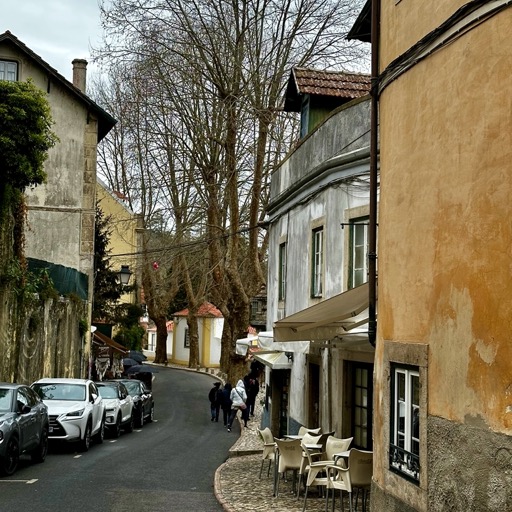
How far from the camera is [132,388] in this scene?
28562 mm

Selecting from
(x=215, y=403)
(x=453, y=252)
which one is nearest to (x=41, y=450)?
(x=453, y=252)

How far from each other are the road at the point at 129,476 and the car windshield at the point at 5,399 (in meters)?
1.18

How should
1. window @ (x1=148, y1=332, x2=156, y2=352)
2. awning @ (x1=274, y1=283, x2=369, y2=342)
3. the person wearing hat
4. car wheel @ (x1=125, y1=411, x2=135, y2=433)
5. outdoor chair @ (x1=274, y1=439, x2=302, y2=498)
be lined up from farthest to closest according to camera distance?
1. window @ (x1=148, y1=332, x2=156, y2=352)
2. the person wearing hat
3. car wheel @ (x1=125, y1=411, x2=135, y2=433)
4. outdoor chair @ (x1=274, y1=439, x2=302, y2=498)
5. awning @ (x1=274, y1=283, x2=369, y2=342)

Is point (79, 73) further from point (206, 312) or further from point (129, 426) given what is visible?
point (206, 312)

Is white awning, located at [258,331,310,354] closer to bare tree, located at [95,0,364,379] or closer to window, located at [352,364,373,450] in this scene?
window, located at [352,364,373,450]

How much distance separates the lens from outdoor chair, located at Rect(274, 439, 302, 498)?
539 inches

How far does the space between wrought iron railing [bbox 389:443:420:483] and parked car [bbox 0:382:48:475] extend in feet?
25.8

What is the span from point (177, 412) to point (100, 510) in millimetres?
22916

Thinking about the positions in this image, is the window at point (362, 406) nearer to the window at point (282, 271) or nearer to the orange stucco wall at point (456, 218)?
the orange stucco wall at point (456, 218)

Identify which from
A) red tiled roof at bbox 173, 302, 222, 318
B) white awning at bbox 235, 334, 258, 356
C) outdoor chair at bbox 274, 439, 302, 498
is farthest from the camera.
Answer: red tiled roof at bbox 173, 302, 222, 318

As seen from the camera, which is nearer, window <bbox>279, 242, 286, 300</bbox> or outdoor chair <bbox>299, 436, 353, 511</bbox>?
outdoor chair <bbox>299, 436, 353, 511</bbox>

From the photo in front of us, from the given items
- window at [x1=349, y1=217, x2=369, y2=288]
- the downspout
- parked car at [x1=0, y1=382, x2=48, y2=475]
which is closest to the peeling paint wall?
the downspout

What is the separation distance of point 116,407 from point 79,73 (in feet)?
71.3

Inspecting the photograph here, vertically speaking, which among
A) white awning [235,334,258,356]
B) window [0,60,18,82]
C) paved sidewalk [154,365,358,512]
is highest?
window [0,60,18,82]
